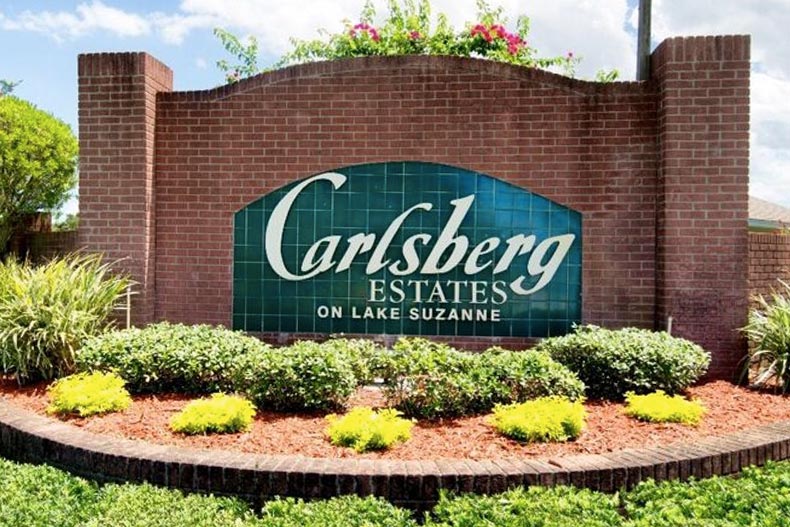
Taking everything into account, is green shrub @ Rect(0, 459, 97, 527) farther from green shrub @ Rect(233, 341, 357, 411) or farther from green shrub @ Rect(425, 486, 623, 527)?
green shrub @ Rect(425, 486, 623, 527)

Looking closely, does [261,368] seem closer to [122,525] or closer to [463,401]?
[463,401]

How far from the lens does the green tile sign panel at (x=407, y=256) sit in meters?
7.96

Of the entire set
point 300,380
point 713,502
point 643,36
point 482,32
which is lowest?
point 713,502

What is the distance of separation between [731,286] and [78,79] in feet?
26.2

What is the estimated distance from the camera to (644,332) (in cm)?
687

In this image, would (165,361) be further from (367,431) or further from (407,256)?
(407,256)

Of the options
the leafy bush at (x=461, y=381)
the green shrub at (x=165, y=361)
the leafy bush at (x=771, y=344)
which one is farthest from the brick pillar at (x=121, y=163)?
the leafy bush at (x=771, y=344)

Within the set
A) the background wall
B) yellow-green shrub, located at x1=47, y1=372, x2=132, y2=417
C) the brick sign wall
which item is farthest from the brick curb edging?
the background wall

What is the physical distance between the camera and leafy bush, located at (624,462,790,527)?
3.48 m

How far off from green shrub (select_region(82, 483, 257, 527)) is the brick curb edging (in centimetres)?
18

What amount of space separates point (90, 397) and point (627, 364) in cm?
458

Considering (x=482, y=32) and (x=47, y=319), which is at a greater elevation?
(x=482, y=32)

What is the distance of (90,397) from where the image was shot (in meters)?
5.51

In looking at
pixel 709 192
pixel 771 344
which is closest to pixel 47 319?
pixel 709 192
